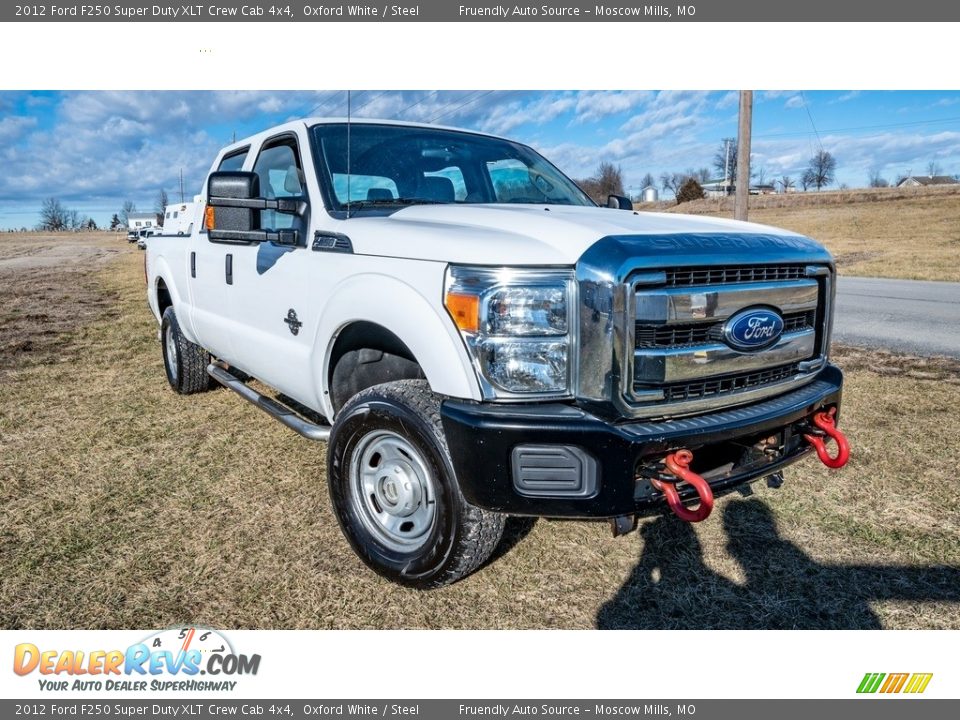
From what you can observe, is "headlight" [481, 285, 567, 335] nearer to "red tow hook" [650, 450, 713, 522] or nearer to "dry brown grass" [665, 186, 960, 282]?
"red tow hook" [650, 450, 713, 522]

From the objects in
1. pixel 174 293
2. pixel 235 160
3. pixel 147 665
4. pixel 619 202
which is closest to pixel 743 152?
pixel 619 202

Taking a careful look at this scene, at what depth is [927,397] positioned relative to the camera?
5.79 metres

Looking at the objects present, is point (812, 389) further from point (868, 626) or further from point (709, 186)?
point (709, 186)

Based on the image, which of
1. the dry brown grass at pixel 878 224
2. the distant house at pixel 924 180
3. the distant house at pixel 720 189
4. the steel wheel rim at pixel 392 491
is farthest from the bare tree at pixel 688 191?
the steel wheel rim at pixel 392 491

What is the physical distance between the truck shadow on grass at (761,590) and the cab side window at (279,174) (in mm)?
2527

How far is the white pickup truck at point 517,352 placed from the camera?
98.0 inches

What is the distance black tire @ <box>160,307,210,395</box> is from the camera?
5887mm

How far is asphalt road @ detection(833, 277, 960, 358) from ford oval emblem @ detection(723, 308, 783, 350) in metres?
5.93

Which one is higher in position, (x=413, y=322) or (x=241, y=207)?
(x=241, y=207)

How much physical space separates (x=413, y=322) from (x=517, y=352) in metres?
0.47

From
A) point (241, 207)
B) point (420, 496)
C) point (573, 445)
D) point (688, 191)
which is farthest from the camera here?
point (688, 191)

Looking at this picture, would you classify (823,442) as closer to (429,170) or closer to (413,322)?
(413,322)

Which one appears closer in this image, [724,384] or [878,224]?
[724,384]

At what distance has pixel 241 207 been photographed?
3.37m
